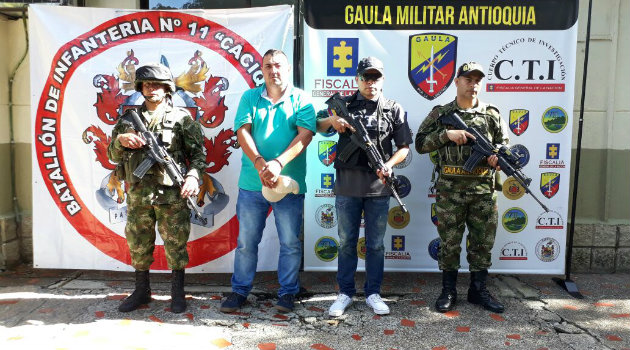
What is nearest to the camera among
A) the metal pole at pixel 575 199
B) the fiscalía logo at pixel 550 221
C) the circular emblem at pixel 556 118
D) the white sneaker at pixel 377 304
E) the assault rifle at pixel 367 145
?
the assault rifle at pixel 367 145

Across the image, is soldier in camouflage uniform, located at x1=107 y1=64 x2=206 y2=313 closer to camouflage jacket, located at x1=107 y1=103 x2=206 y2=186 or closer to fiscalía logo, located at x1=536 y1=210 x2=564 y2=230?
camouflage jacket, located at x1=107 y1=103 x2=206 y2=186

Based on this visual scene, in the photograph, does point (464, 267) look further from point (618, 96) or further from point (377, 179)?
point (618, 96)

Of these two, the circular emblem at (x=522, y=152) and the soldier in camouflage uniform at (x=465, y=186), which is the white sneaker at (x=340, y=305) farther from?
the circular emblem at (x=522, y=152)

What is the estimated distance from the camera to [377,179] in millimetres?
3803

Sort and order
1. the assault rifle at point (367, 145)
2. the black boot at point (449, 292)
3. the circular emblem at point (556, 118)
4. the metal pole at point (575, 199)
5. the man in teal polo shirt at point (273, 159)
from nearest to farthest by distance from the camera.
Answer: the assault rifle at point (367, 145), the man in teal polo shirt at point (273, 159), the black boot at point (449, 292), the metal pole at point (575, 199), the circular emblem at point (556, 118)

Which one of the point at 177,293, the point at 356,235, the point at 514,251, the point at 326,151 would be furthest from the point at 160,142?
the point at 514,251

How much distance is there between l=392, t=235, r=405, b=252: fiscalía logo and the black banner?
1856mm

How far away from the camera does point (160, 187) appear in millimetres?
3863

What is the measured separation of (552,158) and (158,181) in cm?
336

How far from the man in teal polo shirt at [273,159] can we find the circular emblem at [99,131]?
64 cm

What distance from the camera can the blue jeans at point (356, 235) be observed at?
3848 millimetres

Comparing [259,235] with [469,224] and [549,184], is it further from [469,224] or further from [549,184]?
[549,184]

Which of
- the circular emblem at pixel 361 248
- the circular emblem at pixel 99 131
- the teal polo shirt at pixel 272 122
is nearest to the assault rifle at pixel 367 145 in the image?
the teal polo shirt at pixel 272 122

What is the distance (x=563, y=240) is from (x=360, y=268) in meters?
1.85
